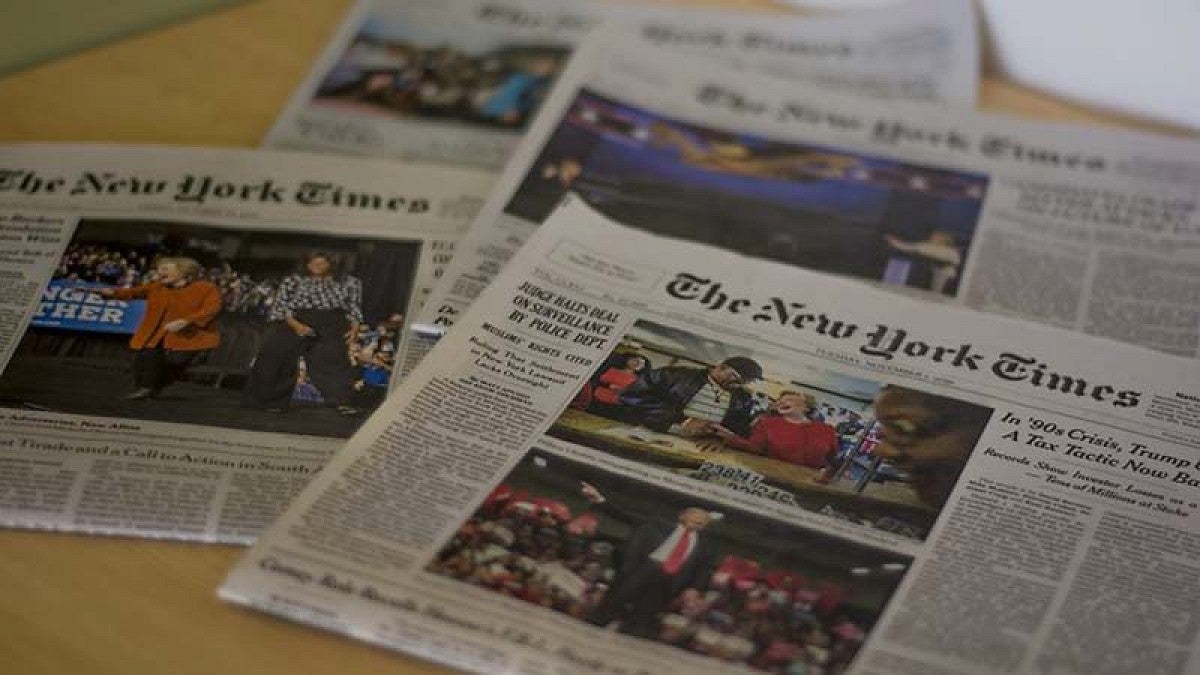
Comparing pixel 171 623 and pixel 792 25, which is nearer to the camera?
pixel 171 623

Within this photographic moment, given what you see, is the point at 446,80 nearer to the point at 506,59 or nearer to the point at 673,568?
the point at 506,59

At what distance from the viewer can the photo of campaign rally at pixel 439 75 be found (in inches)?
31.5

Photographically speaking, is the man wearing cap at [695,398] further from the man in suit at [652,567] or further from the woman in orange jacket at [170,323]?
the woman in orange jacket at [170,323]

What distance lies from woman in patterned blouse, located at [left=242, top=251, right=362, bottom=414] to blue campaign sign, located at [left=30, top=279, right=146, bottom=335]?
63 mm

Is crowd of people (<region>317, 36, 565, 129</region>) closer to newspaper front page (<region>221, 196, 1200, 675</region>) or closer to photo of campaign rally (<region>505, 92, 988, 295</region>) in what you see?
photo of campaign rally (<region>505, 92, 988, 295</region>)

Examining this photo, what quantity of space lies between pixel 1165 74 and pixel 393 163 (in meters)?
0.42

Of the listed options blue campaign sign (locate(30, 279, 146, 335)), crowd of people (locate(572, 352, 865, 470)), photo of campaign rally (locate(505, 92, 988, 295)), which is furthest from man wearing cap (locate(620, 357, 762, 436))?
blue campaign sign (locate(30, 279, 146, 335))

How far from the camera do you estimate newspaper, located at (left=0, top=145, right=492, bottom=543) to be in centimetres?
57

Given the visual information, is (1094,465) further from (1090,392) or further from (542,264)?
(542,264)

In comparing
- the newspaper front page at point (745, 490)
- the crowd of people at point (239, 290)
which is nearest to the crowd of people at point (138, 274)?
the crowd of people at point (239, 290)

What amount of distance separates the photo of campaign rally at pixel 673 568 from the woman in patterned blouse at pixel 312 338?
0.11 meters

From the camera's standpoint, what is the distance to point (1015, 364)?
24.9 inches

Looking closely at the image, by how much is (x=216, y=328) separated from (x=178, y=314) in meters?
0.02

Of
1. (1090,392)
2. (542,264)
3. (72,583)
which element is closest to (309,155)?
(542,264)
